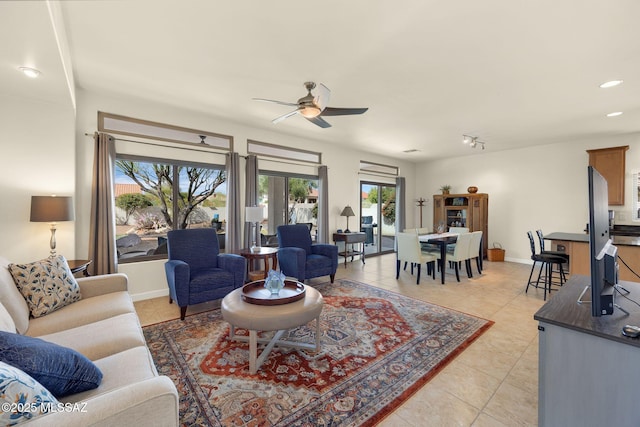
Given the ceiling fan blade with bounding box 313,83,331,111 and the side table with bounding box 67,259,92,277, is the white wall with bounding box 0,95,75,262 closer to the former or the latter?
the side table with bounding box 67,259,92,277

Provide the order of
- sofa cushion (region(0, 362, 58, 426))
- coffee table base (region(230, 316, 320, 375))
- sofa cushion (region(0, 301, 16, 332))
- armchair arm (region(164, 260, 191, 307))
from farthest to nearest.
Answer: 1. armchair arm (region(164, 260, 191, 307))
2. coffee table base (region(230, 316, 320, 375))
3. sofa cushion (region(0, 301, 16, 332))
4. sofa cushion (region(0, 362, 58, 426))

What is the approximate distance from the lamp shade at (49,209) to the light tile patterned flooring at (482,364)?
1.40m

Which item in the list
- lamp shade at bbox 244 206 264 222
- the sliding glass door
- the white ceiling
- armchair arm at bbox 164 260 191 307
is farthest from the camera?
the sliding glass door

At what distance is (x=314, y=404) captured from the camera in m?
1.82

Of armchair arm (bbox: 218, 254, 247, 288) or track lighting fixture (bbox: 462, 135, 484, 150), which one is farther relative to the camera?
track lighting fixture (bbox: 462, 135, 484, 150)

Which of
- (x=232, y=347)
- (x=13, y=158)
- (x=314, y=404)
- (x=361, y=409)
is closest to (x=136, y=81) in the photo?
(x=13, y=158)

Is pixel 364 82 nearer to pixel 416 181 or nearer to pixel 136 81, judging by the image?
pixel 136 81

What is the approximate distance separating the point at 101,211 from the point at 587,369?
458 centimetres

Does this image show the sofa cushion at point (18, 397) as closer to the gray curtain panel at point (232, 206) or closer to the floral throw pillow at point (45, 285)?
the floral throw pillow at point (45, 285)

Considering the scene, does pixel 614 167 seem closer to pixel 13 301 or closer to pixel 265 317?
pixel 265 317

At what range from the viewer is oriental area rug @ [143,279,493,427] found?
1766mm

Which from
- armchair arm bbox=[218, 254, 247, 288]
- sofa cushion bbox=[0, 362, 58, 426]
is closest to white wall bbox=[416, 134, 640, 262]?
armchair arm bbox=[218, 254, 247, 288]

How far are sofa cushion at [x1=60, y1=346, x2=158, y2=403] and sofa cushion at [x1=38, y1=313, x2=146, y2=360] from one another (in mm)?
101

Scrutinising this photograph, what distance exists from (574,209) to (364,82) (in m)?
5.74
